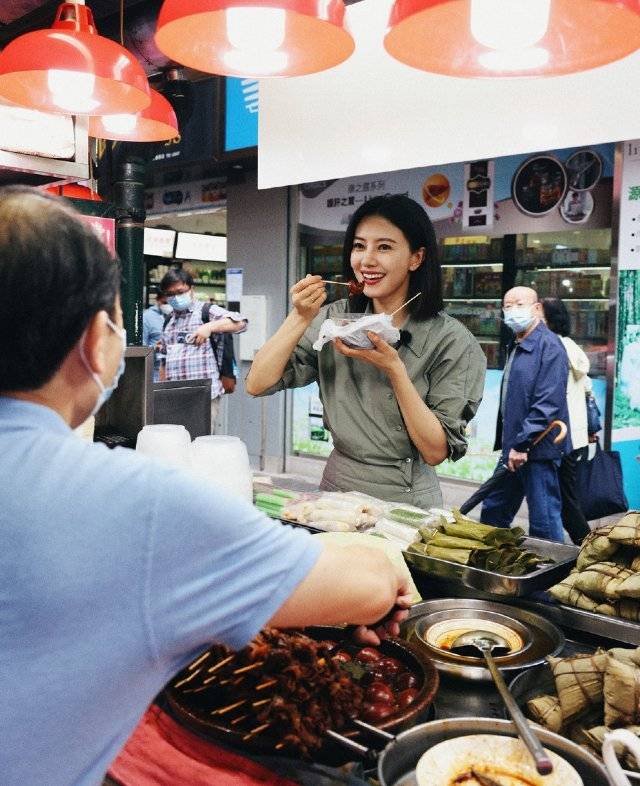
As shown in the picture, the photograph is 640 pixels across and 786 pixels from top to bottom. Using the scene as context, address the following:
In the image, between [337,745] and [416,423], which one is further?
[416,423]

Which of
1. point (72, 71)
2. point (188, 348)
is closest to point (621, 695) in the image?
point (72, 71)

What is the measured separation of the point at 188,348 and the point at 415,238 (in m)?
4.81

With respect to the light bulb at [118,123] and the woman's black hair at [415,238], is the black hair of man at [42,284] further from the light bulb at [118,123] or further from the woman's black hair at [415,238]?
the light bulb at [118,123]

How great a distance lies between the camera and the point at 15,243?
91 cm

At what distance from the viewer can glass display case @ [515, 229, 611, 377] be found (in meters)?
6.22

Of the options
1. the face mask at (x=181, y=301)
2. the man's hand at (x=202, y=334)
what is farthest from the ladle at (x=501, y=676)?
the face mask at (x=181, y=301)

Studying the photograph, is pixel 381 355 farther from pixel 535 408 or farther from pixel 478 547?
pixel 535 408

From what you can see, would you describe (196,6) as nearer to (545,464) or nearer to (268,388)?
(268,388)

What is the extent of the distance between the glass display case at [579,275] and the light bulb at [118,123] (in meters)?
4.20

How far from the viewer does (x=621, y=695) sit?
131 centimetres

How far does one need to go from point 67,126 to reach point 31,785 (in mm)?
2470

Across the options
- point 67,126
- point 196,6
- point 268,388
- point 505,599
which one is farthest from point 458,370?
point 67,126

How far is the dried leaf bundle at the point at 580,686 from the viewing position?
4.47 feet

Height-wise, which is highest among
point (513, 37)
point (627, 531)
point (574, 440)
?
point (513, 37)
